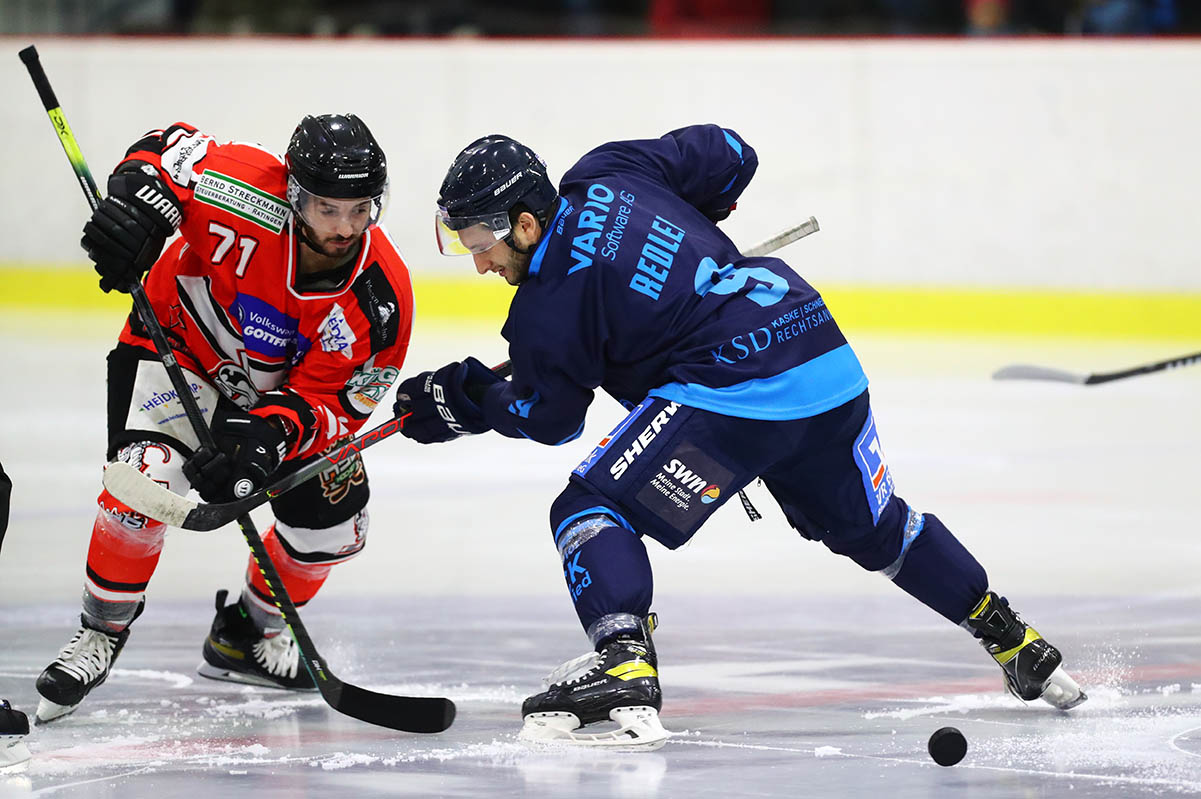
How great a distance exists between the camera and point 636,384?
9.60 feet

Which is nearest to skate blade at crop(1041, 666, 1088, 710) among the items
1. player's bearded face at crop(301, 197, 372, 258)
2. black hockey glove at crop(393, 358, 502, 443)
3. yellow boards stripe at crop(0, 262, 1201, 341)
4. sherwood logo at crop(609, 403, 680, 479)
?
sherwood logo at crop(609, 403, 680, 479)

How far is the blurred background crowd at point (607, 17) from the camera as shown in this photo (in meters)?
8.13

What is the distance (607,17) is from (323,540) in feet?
18.3

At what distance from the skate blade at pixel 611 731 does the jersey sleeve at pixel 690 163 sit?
90 centimetres

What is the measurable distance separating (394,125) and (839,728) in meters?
5.92

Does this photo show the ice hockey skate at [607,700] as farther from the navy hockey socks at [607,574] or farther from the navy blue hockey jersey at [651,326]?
the navy blue hockey jersey at [651,326]

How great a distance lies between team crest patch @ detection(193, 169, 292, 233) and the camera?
3.12 m

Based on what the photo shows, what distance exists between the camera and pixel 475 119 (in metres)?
8.36

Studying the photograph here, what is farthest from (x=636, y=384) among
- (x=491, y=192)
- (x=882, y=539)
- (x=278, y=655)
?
(x=278, y=655)

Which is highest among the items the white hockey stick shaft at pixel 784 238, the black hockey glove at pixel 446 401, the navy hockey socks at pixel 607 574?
the white hockey stick shaft at pixel 784 238

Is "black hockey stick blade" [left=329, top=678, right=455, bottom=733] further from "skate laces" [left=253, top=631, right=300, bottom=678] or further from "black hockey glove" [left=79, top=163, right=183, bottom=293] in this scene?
"black hockey glove" [left=79, top=163, right=183, bottom=293]

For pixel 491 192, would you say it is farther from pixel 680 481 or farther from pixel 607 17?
pixel 607 17

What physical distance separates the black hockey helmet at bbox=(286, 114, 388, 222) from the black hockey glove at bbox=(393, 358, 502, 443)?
34cm

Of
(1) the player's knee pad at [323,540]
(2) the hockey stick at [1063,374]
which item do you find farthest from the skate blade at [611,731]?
(2) the hockey stick at [1063,374]
